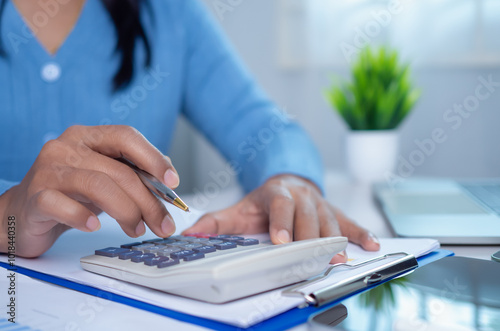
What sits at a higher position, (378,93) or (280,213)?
(378,93)

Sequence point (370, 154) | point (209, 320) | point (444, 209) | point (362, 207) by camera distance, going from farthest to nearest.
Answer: point (370, 154) → point (362, 207) → point (444, 209) → point (209, 320)

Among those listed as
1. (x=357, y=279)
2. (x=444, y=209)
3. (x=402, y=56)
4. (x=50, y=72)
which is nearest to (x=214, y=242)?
(x=357, y=279)

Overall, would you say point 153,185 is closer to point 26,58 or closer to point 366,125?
point 26,58

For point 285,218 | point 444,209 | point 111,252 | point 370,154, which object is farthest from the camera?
point 370,154

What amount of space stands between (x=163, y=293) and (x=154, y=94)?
2.26 feet

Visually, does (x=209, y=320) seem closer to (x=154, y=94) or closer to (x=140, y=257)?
(x=140, y=257)

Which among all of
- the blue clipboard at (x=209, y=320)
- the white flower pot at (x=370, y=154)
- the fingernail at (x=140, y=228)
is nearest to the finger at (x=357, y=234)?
the blue clipboard at (x=209, y=320)

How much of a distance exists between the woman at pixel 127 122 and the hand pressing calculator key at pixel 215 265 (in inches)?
1.8

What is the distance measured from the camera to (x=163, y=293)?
344 millimetres

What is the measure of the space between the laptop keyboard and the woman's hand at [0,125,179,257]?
1.56 feet

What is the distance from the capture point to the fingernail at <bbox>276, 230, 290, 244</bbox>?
1.49 feet

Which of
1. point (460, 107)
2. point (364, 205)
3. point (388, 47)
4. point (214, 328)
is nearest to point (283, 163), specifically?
point (364, 205)

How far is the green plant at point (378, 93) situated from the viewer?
1.08 metres

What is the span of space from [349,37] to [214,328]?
133cm
